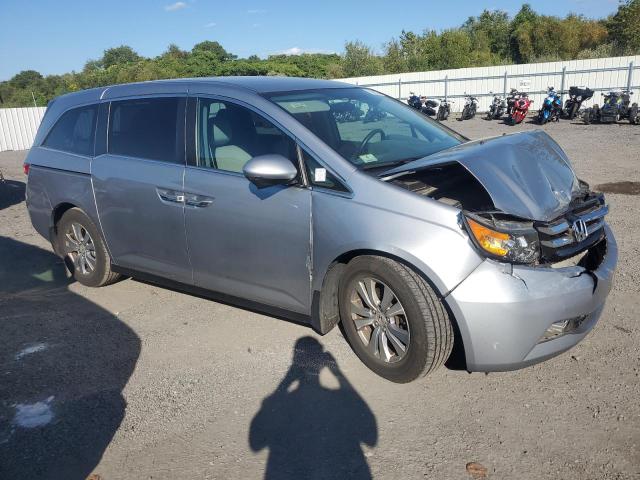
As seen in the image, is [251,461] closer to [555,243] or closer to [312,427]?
[312,427]

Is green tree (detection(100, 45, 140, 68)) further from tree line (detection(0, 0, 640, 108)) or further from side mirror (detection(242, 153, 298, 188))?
side mirror (detection(242, 153, 298, 188))

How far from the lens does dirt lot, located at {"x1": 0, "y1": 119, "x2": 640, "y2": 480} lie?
2.66m

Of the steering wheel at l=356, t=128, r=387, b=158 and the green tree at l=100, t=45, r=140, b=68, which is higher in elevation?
the green tree at l=100, t=45, r=140, b=68

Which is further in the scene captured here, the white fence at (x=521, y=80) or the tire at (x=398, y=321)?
the white fence at (x=521, y=80)

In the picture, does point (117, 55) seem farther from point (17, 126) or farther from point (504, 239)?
point (504, 239)

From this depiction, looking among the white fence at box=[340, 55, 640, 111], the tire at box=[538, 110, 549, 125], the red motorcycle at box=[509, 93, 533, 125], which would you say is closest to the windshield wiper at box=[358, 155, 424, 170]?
the tire at box=[538, 110, 549, 125]

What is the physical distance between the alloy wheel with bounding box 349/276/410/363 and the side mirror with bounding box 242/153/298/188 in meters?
0.80

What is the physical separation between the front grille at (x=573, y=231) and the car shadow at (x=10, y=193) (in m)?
9.62

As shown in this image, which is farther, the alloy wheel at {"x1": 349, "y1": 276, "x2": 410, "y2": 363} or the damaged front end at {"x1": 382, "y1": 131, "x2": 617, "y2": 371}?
the alloy wheel at {"x1": 349, "y1": 276, "x2": 410, "y2": 363}

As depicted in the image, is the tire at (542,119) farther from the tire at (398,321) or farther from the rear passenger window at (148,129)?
the tire at (398,321)

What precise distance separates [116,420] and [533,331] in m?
2.44

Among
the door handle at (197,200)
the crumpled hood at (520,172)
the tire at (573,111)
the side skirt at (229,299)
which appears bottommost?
the side skirt at (229,299)

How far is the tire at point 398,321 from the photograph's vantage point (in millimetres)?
3006

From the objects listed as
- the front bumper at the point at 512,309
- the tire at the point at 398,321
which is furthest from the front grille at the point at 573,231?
the tire at the point at 398,321
